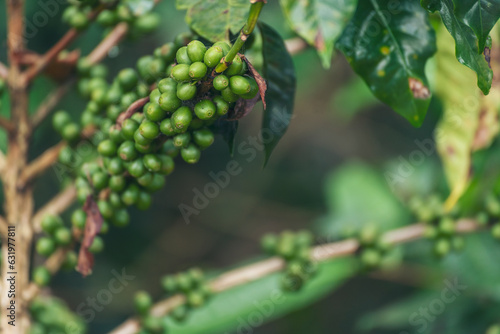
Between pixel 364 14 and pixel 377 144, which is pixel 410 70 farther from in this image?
pixel 377 144

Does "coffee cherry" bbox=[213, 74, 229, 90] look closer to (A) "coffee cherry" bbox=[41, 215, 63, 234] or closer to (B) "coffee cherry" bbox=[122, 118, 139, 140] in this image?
(B) "coffee cherry" bbox=[122, 118, 139, 140]

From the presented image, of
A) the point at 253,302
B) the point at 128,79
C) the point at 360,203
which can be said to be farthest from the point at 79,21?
the point at 360,203

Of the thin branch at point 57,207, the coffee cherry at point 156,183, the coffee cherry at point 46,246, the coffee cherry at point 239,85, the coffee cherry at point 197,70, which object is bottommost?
the coffee cherry at point 46,246

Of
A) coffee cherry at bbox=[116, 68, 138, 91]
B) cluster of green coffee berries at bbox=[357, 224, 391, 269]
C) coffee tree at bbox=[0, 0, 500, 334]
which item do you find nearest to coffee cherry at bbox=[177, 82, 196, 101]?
coffee tree at bbox=[0, 0, 500, 334]

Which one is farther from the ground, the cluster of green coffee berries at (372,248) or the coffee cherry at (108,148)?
the coffee cherry at (108,148)

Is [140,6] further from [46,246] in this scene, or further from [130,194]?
[46,246]

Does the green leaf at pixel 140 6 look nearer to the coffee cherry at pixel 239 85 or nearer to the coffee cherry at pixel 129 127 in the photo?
the coffee cherry at pixel 129 127

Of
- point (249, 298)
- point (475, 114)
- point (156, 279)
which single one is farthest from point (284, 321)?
point (475, 114)

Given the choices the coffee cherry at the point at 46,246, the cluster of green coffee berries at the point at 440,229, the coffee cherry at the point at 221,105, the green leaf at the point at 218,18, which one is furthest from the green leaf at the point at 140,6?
the cluster of green coffee berries at the point at 440,229
